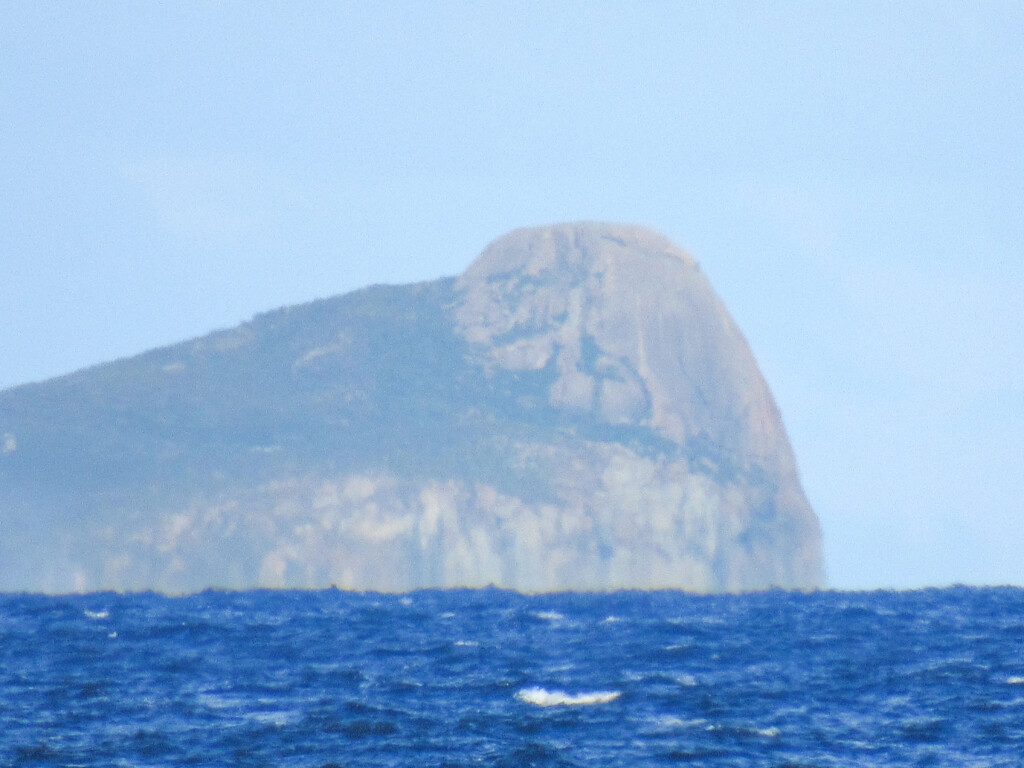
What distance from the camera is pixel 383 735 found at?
29.4 metres

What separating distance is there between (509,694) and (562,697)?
1.36m

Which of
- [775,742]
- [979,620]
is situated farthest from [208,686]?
[979,620]

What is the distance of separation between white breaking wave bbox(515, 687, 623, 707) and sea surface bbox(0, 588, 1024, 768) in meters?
0.10

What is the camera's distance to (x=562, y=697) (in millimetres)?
34625

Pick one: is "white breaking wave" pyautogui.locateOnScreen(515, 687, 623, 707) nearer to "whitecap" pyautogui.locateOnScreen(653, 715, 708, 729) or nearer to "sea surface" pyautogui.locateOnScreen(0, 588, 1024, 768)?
"sea surface" pyautogui.locateOnScreen(0, 588, 1024, 768)

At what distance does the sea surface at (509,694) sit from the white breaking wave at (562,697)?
95 millimetres

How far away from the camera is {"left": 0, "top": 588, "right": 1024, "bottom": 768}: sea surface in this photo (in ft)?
91.9

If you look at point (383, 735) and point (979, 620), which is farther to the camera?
point (979, 620)

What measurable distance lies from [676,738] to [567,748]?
240 cm

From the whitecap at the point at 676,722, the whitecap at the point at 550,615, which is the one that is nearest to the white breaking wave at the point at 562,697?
the whitecap at the point at 676,722

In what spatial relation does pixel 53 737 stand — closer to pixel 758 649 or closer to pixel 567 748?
pixel 567 748

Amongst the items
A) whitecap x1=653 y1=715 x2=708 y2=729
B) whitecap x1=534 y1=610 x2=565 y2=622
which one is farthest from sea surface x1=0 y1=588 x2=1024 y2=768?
whitecap x1=534 y1=610 x2=565 y2=622

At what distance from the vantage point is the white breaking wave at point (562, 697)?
33781 mm

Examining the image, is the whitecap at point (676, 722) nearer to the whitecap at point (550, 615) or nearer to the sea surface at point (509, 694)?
the sea surface at point (509, 694)
